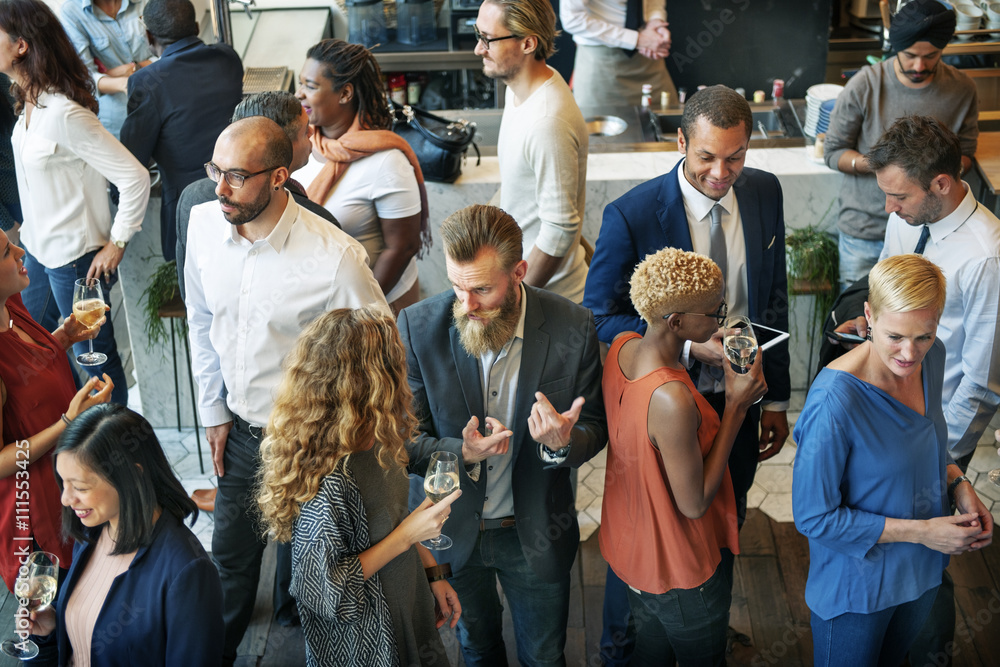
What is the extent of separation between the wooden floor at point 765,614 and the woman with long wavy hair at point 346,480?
39.2 inches

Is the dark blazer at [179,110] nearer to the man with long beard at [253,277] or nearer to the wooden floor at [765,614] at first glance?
the man with long beard at [253,277]

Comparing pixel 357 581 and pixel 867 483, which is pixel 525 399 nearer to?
pixel 357 581

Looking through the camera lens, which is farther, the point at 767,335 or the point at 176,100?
the point at 176,100

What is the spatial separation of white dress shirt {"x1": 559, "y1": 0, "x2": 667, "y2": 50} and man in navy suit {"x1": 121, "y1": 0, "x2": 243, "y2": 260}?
2132 mm

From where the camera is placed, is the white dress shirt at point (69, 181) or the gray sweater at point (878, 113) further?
the gray sweater at point (878, 113)

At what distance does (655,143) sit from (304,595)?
2.94 metres

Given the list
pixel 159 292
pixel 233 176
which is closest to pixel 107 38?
pixel 159 292

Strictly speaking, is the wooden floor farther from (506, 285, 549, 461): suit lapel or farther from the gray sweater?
the gray sweater

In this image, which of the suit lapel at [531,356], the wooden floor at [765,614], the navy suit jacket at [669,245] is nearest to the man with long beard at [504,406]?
the suit lapel at [531,356]

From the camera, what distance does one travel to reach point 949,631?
7.95 ft

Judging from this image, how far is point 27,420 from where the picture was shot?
2.48 meters

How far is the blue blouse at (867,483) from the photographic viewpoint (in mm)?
2104

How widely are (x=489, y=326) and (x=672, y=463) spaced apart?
0.53 metres

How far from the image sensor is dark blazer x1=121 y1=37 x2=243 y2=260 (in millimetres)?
3461
